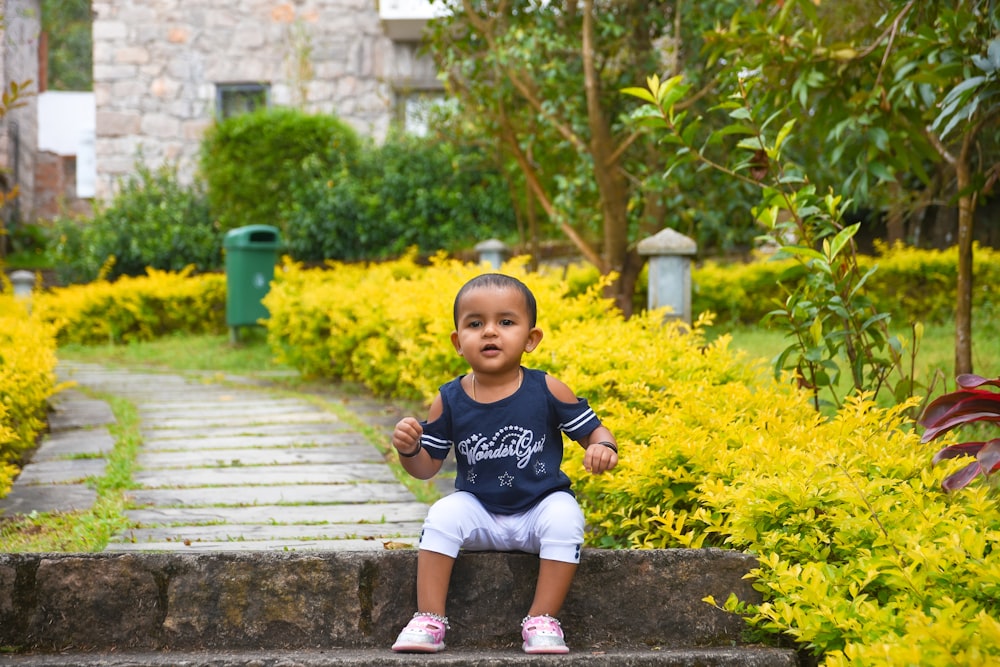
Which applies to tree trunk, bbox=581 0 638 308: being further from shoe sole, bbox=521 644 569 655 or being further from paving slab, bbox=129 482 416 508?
shoe sole, bbox=521 644 569 655

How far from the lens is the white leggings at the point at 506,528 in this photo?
8.80 ft

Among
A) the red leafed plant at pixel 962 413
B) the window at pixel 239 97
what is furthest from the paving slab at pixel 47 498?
the window at pixel 239 97

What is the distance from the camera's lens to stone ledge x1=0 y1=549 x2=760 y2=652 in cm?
272

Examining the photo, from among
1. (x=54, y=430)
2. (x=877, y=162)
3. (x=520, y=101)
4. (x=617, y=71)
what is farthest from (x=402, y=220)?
(x=877, y=162)

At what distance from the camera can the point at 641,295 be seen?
30.9 feet

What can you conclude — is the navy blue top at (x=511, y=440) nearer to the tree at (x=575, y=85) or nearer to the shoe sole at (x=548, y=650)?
the shoe sole at (x=548, y=650)

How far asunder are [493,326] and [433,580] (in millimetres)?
714

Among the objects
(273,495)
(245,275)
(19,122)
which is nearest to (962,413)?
(273,495)

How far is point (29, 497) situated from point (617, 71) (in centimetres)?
580

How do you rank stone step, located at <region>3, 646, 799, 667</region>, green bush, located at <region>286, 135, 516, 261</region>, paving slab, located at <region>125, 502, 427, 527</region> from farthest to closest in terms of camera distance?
green bush, located at <region>286, 135, 516, 261</region>, paving slab, located at <region>125, 502, 427, 527</region>, stone step, located at <region>3, 646, 799, 667</region>

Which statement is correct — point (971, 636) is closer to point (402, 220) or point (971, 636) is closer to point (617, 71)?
point (617, 71)

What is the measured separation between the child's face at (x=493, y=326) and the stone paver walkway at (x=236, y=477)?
939 mm

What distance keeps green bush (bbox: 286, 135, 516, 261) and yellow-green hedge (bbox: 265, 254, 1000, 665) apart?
798 cm

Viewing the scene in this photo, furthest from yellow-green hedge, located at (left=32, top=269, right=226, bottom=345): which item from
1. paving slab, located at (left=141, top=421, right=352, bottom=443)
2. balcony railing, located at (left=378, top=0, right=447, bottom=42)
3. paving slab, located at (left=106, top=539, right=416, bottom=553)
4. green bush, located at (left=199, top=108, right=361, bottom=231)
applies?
paving slab, located at (left=106, top=539, right=416, bottom=553)
